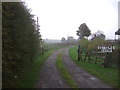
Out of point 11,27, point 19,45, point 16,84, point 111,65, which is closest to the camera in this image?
point 16,84

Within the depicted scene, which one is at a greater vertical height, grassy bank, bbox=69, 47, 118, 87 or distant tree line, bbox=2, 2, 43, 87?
distant tree line, bbox=2, 2, 43, 87

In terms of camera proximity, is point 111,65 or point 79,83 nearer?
point 79,83

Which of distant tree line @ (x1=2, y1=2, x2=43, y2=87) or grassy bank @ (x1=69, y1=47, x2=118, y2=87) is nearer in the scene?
distant tree line @ (x1=2, y1=2, x2=43, y2=87)

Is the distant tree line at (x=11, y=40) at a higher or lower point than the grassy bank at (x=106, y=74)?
higher

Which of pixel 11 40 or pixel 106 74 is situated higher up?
pixel 11 40

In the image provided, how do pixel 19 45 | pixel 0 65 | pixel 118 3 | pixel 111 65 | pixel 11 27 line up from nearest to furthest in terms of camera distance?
pixel 0 65, pixel 11 27, pixel 19 45, pixel 111 65, pixel 118 3

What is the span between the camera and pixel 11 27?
14375 millimetres

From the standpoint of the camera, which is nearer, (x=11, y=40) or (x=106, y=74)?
(x=11, y=40)

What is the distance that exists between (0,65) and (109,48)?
47.9 ft

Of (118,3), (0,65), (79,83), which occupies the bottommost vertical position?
(79,83)

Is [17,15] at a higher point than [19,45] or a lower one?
higher

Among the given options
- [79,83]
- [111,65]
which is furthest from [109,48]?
[79,83]

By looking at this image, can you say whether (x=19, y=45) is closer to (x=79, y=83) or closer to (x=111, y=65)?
(x=79, y=83)

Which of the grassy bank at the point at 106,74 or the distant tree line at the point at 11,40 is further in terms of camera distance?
the grassy bank at the point at 106,74
